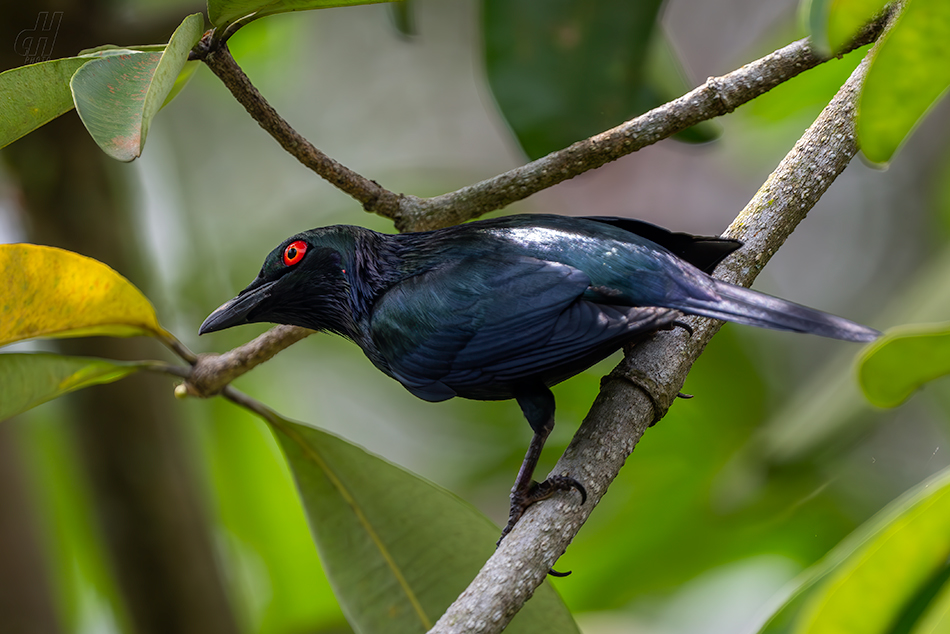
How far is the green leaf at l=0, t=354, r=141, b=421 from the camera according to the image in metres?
1.53

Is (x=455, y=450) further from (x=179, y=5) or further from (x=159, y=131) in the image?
(x=159, y=131)

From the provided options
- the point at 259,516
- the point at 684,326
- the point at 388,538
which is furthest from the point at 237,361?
the point at 259,516

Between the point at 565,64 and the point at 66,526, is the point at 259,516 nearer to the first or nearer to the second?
the point at 66,526

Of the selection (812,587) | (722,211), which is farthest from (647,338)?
(722,211)

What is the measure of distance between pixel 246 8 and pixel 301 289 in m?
0.58

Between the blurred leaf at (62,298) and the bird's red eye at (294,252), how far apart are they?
0.38m

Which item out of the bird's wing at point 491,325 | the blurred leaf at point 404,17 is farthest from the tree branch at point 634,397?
the blurred leaf at point 404,17

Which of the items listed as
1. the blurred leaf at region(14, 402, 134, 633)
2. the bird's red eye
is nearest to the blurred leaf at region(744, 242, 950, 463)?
the bird's red eye

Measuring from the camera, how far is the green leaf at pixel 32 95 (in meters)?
1.24

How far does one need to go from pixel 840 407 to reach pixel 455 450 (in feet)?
7.15

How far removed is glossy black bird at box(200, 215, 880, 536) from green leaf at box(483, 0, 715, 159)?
1.67 feet

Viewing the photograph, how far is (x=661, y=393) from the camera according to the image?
4.93 feet

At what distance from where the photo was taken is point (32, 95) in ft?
4.16

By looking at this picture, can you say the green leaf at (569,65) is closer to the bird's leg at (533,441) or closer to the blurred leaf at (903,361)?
the bird's leg at (533,441)
